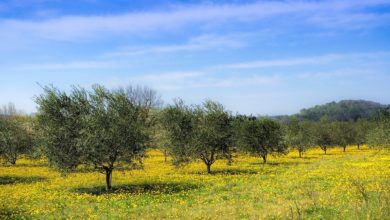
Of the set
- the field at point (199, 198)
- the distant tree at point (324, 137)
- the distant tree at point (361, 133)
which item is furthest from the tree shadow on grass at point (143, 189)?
the distant tree at point (361, 133)

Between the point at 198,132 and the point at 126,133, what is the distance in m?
14.2

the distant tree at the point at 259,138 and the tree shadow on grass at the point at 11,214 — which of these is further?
the distant tree at the point at 259,138

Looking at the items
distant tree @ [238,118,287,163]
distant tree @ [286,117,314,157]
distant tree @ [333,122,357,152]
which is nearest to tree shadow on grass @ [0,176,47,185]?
distant tree @ [238,118,287,163]

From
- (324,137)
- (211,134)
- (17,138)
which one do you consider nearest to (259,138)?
(211,134)

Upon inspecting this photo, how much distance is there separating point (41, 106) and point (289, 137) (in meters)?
55.5

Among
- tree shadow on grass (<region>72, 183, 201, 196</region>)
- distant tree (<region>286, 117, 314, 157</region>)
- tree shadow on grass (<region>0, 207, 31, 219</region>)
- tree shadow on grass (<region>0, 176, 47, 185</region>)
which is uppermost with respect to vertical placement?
distant tree (<region>286, 117, 314, 157</region>)

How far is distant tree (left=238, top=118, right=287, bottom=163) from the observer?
57.6 meters

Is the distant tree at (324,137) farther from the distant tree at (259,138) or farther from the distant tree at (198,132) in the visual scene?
the distant tree at (198,132)

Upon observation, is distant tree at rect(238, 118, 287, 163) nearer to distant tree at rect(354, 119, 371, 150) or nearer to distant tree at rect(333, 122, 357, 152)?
distant tree at rect(333, 122, 357, 152)

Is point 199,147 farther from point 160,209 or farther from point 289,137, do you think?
point 289,137

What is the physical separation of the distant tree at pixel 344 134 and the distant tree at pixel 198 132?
184 feet

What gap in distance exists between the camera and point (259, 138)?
57.9m

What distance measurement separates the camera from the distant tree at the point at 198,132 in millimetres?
43431

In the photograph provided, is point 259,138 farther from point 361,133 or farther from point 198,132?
point 361,133
